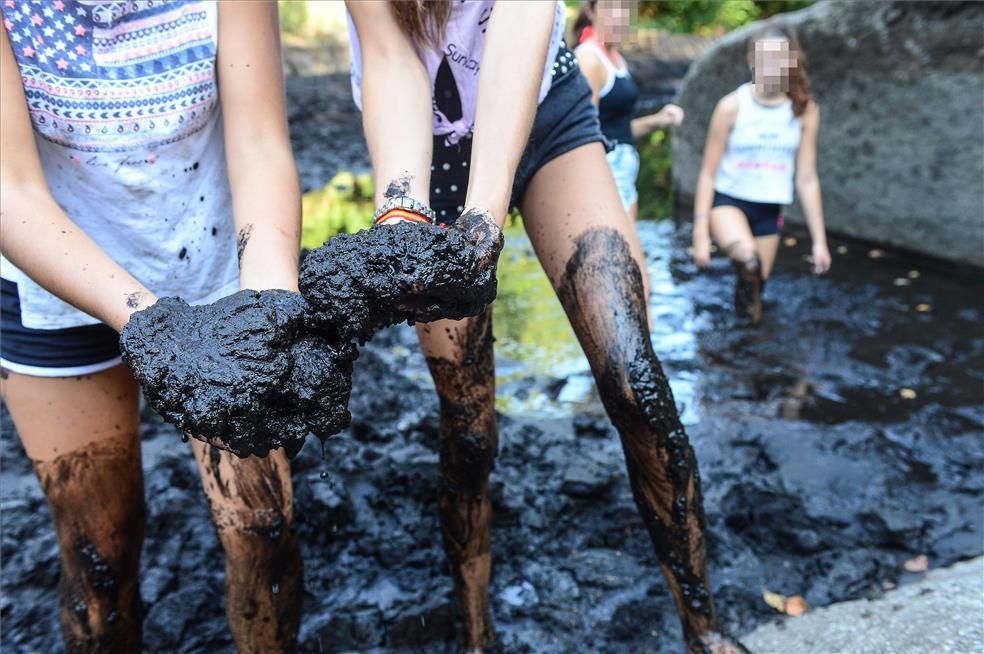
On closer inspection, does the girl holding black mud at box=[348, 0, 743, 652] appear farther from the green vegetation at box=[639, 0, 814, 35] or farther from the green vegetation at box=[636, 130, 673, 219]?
the green vegetation at box=[639, 0, 814, 35]

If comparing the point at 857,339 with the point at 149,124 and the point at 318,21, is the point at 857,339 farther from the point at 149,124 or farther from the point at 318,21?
the point at 318,21

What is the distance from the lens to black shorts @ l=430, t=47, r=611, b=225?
2096 millimetres

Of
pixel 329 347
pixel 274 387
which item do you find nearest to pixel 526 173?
pixel 329 347

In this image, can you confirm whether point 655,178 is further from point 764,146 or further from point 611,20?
point 611,20

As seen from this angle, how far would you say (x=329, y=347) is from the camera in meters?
1.55

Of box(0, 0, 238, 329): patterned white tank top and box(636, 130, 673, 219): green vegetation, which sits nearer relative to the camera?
box(0, 0, 238, 329): patterned white tank top

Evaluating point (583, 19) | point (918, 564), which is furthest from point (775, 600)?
point (583, 19)

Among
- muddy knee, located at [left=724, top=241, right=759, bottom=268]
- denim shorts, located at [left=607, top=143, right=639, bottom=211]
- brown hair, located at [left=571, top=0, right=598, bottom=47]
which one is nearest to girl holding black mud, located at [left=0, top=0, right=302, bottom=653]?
denim shorts, located at [left=607, top=143, right=639, bottom=211]

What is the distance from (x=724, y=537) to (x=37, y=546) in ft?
8.06

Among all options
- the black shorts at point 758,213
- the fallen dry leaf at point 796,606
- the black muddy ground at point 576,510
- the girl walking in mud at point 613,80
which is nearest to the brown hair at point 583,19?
the girl walking in mud at point 613,80

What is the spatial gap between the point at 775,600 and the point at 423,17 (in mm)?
2069

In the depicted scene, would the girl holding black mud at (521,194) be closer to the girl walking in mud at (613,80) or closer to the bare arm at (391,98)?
the bare arm at (391,98)

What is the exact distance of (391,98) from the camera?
6.32 ft

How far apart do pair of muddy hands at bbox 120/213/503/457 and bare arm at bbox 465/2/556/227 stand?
0.15m
